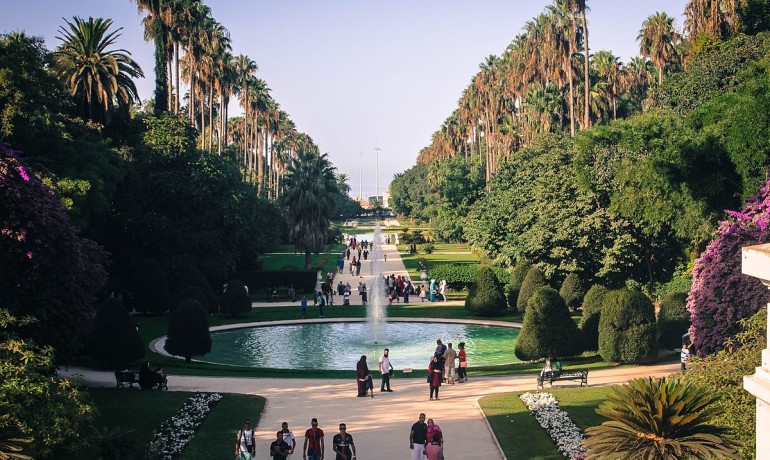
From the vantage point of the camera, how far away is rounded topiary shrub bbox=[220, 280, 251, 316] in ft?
147

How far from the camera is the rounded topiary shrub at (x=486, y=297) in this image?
144 ft

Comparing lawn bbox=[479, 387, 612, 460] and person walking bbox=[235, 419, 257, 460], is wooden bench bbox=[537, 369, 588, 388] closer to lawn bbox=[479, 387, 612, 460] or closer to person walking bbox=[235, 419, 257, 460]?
lawn bbox=[479, 387, 612, 460]

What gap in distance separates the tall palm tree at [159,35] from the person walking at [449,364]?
3855 cm

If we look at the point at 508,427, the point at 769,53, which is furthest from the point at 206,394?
the point at 769,53

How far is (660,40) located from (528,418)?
189 feet

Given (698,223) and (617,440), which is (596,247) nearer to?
(698,223)

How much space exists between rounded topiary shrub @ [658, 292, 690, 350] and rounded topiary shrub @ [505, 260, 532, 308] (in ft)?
42.2

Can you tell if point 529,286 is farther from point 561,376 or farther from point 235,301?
point 561,376

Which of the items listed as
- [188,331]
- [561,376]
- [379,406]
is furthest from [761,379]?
[188,331]

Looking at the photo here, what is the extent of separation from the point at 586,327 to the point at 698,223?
6913 millimetres

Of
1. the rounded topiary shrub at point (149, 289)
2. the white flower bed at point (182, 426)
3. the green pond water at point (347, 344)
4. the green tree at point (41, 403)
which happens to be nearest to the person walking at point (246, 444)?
the white flower bed at point (182, 426)

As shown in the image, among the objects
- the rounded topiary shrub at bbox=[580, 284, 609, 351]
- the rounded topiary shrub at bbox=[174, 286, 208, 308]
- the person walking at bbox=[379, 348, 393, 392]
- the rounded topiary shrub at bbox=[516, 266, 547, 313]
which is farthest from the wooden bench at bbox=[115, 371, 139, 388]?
the rounded topiary shrub at bbox=[516, 266, 547, 313]

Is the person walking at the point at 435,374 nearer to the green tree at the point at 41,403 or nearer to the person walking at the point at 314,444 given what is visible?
the person walking at the point at 314,444

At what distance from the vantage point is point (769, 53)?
36.1 m
